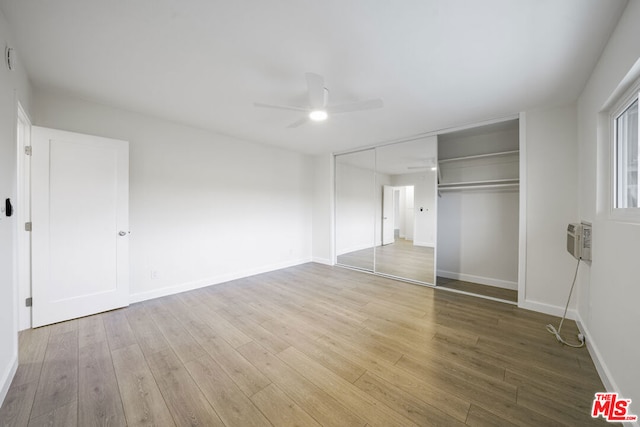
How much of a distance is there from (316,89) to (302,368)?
7.54 ft

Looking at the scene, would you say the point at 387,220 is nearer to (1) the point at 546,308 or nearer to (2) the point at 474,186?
(2) the point at 474,186

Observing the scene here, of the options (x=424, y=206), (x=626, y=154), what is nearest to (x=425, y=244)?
(x=424, y=206)

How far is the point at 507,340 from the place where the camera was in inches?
89.4

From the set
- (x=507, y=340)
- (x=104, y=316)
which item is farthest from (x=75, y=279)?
(x=507, y=340)

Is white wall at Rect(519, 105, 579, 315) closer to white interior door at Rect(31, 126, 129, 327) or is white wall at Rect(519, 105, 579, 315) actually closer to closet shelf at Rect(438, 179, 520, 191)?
closet shelf at Rect(438, 179, 520, 191)

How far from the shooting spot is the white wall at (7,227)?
158cm

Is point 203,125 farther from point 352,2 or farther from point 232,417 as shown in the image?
point 232,417

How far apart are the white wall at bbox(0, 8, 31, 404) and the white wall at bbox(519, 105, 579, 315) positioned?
16.2ft

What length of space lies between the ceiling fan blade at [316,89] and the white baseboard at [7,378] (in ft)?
9.75

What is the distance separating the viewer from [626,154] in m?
1.78

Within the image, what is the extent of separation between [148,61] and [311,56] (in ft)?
4.67

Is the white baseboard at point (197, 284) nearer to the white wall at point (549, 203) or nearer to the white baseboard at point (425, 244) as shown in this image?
the white baseboard at point (425, 244)

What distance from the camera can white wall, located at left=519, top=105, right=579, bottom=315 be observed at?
9.05 feet

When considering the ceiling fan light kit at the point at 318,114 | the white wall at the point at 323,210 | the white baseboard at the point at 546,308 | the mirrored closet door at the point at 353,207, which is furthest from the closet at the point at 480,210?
the ceiling fan light kit at the point at 318,114
